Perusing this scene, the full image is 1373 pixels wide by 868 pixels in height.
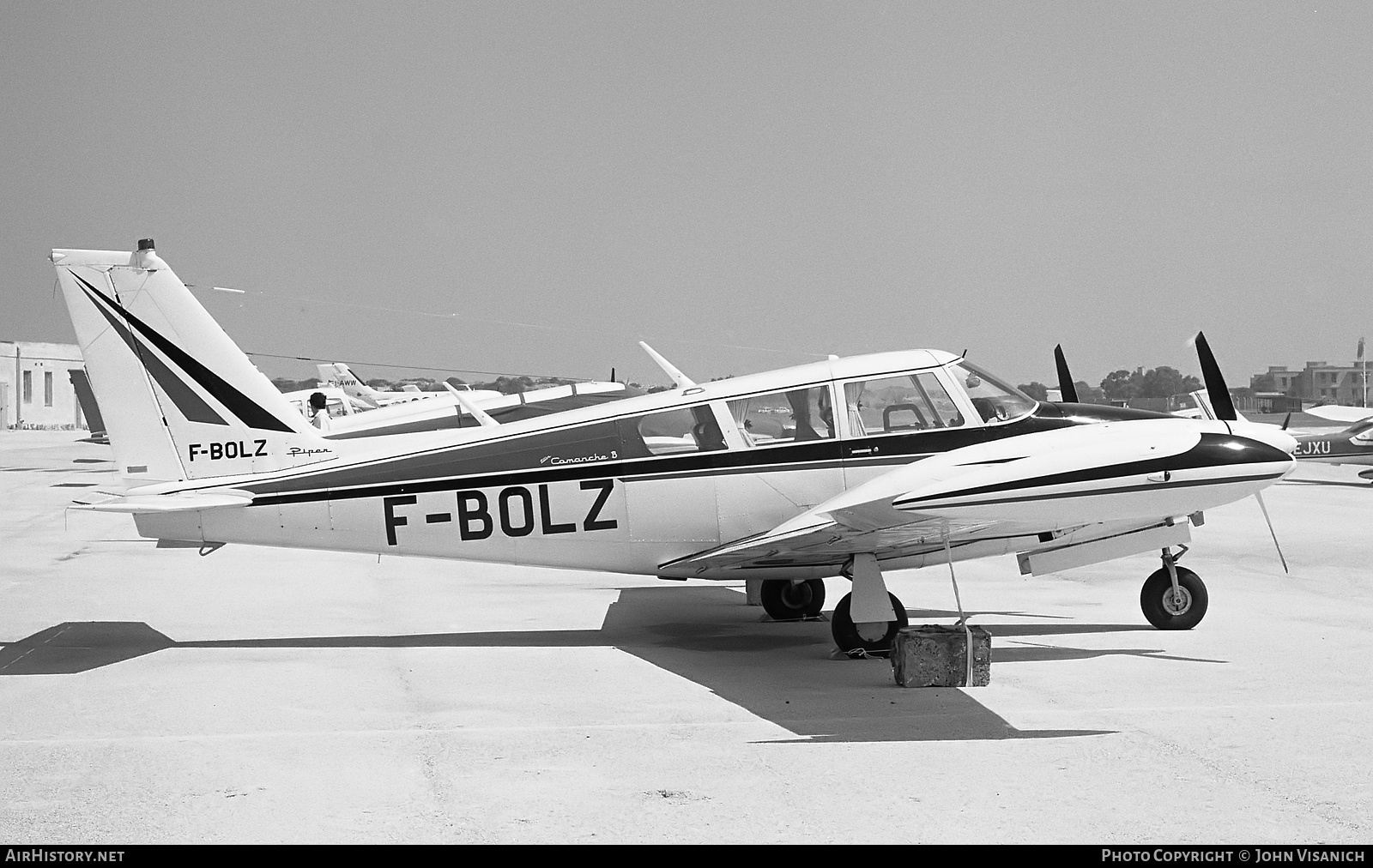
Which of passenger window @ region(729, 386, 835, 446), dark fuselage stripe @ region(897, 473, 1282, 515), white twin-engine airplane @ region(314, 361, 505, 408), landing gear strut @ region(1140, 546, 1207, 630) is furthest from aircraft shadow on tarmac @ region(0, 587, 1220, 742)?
white twin-engine airplane @ region(314, 361, 505, 408)

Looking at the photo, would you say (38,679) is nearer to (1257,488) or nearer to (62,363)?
(1257,488)

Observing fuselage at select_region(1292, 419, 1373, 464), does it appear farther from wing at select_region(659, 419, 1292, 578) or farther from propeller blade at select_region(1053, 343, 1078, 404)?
wing at select_region(659, 419, 1292, 578)

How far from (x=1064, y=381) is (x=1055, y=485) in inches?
286

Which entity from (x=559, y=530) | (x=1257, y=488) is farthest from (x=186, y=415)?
(x=1257, y=488)

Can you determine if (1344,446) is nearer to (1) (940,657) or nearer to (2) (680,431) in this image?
(2) (680,431)

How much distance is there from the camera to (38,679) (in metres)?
8.66

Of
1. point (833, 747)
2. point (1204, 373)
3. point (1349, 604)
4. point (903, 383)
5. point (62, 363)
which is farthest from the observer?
point (62, 363)

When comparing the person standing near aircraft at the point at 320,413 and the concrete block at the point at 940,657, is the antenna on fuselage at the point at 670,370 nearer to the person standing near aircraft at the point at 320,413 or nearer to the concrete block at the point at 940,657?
the concrete block at the point at 940,657

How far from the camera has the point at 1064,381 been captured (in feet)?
48.7

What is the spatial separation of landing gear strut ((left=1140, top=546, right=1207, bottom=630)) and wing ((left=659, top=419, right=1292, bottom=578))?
8.04ft

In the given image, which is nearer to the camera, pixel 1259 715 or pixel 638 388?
pixel 1259 715

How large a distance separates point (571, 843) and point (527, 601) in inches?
307

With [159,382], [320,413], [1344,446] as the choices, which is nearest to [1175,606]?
[159,382]
